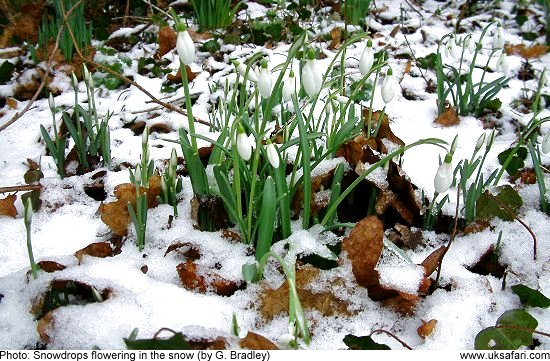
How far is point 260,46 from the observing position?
300 centimetres

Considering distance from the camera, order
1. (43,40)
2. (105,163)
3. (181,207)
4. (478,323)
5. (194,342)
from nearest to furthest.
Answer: (194,342), (478,323), (181,207), (105,163), (43,40)

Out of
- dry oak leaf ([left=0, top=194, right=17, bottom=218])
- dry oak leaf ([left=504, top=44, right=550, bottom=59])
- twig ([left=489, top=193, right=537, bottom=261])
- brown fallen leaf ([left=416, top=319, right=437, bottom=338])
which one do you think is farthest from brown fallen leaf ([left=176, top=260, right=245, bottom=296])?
dry oak leaf ([left=504, top=44, right=550, bottom=59])

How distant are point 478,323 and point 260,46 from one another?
2.28 meters

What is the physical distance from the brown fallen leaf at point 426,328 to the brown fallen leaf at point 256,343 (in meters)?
0.33

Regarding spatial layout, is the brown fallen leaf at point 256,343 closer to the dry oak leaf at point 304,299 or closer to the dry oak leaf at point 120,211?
the dry oak leaf at point 304,299

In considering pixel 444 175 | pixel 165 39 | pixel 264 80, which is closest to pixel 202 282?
pixel 264 80

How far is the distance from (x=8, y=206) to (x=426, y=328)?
1.25 meters

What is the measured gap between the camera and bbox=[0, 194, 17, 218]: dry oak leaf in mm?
1492

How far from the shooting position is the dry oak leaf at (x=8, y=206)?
1.49m

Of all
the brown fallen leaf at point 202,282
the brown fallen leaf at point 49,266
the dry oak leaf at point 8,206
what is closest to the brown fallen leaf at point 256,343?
the brown fallen leaf at point 202,282

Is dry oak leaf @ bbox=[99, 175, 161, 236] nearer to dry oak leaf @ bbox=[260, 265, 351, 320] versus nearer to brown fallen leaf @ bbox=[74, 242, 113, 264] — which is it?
brown fallen leaf @ bbox=[74, 242, 113, 264]

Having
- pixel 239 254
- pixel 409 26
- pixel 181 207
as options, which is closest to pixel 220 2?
pixel 409 26

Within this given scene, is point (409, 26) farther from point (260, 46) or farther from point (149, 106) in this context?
point (149, 106)

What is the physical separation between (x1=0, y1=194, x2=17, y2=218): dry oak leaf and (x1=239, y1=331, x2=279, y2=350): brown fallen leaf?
3.07 feet
